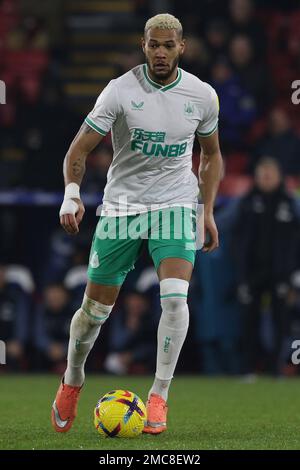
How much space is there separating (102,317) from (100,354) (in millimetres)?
5775

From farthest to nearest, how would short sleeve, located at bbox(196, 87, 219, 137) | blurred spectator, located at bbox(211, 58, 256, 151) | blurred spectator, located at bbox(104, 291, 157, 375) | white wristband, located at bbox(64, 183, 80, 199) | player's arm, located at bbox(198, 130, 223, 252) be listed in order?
blurred spectator, located at bbox(211, 58, 256, 151), blurred spectator, located at bbox(104, 291, 157, 375), player's arm, located at bbox(198, 130, 223, 252), short sleeve, located at bbox(196, 87, 219, 137), white wristband, located at bbox(64, 183, 80, 199)

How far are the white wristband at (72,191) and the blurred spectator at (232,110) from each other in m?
7.02

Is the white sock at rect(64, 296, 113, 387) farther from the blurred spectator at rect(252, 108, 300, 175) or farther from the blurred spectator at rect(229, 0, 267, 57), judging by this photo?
the blurred spectator at rect(229, 0, 267, 57)

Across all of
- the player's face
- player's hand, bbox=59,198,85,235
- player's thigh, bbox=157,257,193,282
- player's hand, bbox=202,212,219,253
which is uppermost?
the player's face

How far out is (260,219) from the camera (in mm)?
11820

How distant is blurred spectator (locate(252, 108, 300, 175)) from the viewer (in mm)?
12977

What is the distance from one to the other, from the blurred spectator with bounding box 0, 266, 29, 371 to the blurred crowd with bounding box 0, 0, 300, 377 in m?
0.01

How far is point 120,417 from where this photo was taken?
6332 mm

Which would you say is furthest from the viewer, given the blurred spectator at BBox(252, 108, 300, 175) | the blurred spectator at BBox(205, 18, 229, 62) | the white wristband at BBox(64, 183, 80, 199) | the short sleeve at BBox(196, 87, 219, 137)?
the blurred spectator at BBox(205, 18, 229, 62)

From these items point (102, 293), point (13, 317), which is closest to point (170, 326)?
point (102, 293)

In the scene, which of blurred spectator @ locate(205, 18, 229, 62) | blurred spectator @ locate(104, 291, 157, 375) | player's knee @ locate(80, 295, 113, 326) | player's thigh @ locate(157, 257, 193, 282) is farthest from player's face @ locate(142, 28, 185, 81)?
blurred spectator @ locate(205, 18, 229, 62)
